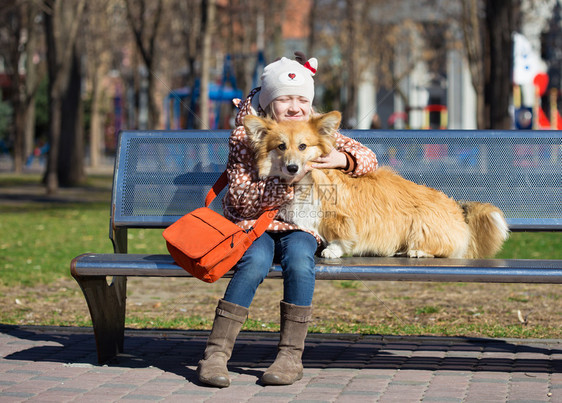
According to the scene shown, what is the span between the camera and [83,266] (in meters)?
4.36

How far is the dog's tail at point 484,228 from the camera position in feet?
16.1

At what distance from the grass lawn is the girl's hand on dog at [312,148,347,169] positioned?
148 centimetres

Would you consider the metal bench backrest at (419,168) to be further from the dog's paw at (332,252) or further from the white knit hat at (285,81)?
the dog's paw at (332,252)

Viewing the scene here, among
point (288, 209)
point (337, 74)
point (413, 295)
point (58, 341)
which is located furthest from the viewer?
point (337, 74)

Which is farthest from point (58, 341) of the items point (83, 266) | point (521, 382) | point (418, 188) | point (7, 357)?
point (521, 382)

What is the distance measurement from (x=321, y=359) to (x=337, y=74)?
44.0m

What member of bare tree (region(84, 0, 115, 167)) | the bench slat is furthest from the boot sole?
bare tree (region(84, 0, 115, 167))

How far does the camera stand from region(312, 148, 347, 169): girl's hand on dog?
4582mm

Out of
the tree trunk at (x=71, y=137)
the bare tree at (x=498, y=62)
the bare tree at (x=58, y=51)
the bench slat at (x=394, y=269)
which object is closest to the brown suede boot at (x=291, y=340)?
the bench slat at (x=394, y=269)

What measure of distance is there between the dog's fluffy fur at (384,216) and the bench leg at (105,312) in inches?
43.2

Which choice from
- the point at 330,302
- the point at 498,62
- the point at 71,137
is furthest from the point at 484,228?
the point at 71,137

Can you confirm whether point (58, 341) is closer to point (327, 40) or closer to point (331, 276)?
point (331, 276)

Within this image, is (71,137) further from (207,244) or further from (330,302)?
(207,244)

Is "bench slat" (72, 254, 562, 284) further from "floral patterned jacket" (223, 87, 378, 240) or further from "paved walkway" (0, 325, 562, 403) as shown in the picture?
"paved walkway" (0, 325, 562, 403)
